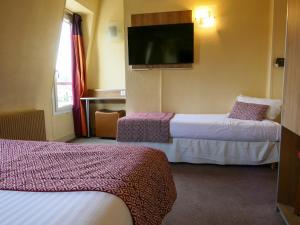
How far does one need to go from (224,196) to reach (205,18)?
2.81 m

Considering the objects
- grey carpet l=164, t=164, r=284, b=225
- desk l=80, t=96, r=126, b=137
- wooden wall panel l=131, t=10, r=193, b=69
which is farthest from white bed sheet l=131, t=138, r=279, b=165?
desk l=80, t=96, r=126, b=137

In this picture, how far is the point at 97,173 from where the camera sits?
121cm

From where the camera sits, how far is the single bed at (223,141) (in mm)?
3088

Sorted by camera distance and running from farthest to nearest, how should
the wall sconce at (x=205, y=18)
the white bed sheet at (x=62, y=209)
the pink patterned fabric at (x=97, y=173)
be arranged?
the wall sconce at (x=205, y=18), the pink patterned fabric at (x=97, y=173), the white bed sheet at (x=62, y=209)

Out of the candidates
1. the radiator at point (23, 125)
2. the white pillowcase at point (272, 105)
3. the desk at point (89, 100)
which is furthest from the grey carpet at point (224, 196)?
the desk at point (89, 100)

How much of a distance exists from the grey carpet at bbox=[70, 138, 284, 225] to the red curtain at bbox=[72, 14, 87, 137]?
2564 mm

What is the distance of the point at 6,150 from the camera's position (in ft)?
5.53

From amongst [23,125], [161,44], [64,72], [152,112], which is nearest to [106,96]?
[64,72]

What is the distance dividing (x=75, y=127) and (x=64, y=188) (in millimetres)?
4142

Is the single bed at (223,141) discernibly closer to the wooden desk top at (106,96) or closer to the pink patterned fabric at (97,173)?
the pink patterned fabric at (97,173)

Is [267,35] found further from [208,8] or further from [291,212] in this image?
[291,212]

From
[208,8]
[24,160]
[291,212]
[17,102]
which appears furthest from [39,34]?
[291,212]

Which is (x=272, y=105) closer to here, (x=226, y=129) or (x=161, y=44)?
(x=226, y=129)

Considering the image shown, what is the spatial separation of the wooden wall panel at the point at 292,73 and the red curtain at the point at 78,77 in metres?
3.90
